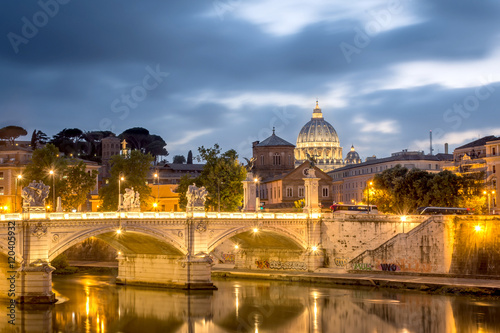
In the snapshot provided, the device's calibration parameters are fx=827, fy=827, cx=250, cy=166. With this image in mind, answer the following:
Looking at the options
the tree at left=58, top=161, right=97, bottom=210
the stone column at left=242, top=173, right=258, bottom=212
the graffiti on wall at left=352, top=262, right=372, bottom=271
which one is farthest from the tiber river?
the tree at left=58, top=161, right=97, bottom=210

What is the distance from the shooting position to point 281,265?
74562 millimetres

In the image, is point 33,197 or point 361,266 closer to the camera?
point 33,197

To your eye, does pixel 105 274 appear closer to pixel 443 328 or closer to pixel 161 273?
pixel 161 273

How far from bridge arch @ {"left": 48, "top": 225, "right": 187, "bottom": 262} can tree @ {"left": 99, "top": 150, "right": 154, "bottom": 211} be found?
25608 millimetres

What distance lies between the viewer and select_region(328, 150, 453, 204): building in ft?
460

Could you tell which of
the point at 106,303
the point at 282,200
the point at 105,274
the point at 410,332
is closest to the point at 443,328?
the point at 410,332

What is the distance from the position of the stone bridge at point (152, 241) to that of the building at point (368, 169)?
61.6 m

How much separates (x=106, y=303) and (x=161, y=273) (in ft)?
26.3

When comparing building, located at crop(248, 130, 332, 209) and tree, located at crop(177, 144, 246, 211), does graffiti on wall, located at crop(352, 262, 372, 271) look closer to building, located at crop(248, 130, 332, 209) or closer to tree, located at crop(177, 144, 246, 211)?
tree, located at crop(177, 144, 246, 211)

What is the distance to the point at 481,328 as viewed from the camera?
4838cm

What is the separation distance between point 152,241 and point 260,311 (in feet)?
40.5

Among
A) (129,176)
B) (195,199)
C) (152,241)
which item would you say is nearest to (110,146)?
(129,176)

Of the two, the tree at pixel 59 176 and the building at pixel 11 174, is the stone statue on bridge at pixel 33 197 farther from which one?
the building at pixel 11 174

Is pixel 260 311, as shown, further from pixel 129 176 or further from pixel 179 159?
pixel 179 159
